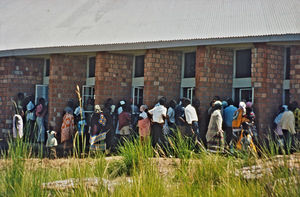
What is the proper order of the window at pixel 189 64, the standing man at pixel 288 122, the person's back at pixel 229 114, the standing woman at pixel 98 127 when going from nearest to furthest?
the standing man at pixel 288 122, the person's back at pixel 229 114, the standing woman at pixel 98 127, the window at pixel 189 64

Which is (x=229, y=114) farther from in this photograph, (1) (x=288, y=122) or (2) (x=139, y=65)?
(2) (x=139, y=65)

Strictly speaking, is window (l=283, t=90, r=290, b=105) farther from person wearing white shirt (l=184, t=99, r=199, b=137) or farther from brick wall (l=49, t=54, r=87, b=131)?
brick wall (l=49, t=54, r=87, b=131)

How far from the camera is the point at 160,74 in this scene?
47.3 feet

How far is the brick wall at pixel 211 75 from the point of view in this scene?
43.8 feet

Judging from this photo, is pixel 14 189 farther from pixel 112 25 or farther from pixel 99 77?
pixel 112 25

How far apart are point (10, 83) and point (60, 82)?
214 cm

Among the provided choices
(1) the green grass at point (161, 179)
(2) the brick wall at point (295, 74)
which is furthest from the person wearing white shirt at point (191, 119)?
(1) the green grass at point (161, 179)

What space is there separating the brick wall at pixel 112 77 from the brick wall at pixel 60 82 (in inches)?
59.2

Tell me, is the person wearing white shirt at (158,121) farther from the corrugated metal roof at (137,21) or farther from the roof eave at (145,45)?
the corrugated metal roof at (137,21)

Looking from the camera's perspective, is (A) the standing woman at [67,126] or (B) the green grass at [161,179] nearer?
(B) the green grass at [161,179]

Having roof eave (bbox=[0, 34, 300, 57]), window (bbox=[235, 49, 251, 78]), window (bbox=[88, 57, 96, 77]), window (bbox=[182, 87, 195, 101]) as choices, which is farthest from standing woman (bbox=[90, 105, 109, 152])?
window (bbox=[235, 49, 251, 78])

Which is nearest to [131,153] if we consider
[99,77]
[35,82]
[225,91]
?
[225,91]

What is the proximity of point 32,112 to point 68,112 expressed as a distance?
2.22 meters

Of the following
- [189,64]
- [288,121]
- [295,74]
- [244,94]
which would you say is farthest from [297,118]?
[189,64]
